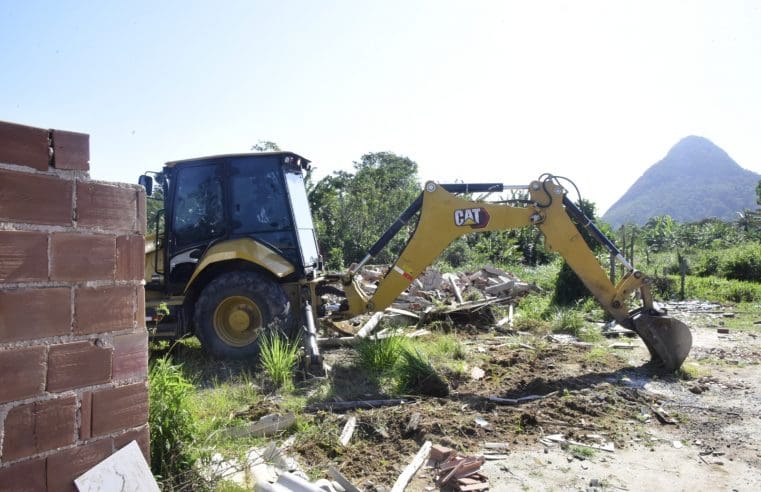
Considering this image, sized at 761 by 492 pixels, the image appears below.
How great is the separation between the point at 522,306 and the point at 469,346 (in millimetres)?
3965

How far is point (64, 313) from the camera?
164 cm

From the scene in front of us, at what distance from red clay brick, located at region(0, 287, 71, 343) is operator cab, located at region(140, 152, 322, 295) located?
492 centimetres

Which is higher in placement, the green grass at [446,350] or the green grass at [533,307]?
the green grass at [533,307]

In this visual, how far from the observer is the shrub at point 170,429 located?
2.60 metres

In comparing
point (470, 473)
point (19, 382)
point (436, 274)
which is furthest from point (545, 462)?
point (436, 274)

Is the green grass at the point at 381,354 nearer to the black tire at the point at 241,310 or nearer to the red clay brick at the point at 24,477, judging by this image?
the black tire at the point at 241,310

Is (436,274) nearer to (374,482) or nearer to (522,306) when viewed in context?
(522,306)

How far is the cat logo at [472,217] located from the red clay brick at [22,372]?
5.45 metres

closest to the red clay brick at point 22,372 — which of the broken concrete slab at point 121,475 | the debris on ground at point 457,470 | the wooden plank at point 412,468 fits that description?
the broken concrete slab at point 121,475

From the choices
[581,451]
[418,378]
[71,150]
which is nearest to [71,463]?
[71,150]

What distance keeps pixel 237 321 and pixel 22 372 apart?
5.11 meters

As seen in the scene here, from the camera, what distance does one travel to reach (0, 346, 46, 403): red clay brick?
58.8 inches

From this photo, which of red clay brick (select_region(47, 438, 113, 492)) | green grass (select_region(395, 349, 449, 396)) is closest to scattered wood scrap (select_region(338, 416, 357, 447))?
green grass (select_region(395, 349, 449, 396))

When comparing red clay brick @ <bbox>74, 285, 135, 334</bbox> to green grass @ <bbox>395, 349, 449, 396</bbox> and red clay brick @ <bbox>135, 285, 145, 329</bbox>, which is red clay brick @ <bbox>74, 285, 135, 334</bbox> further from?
green grass @ <bbox>395, 349, 449, 396</bbox>
